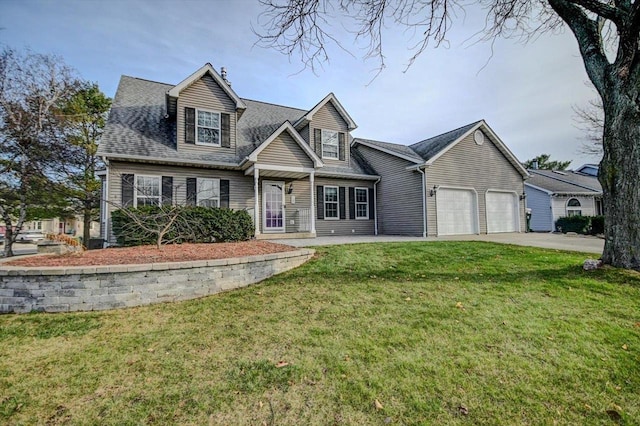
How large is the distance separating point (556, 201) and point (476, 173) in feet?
34.5

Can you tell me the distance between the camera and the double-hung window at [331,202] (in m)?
13.9

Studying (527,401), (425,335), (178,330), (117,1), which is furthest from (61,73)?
(527,401)

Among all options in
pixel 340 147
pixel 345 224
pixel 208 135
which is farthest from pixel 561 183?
pixel 208 135

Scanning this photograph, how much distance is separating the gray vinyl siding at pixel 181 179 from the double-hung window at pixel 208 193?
0.23 metres

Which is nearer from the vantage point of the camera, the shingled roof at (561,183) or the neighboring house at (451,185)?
the neighboring house at (451,185)

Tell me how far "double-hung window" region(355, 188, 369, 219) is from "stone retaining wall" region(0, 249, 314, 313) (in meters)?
10.3

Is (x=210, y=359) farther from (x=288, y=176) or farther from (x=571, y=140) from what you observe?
(x=571, y=140)

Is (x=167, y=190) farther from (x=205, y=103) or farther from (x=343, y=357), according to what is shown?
(x=343, y=357)

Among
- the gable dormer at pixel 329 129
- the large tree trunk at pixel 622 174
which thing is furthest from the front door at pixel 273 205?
the large tree trunk at pixel 622 174

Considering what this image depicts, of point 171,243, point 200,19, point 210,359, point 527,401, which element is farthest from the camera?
point 171,243

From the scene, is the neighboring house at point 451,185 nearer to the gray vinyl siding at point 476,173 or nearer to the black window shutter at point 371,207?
the gray vinyl siding at point 476,173

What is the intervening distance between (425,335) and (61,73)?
19217mm

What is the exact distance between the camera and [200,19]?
705 centimetres

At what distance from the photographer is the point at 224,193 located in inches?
454
